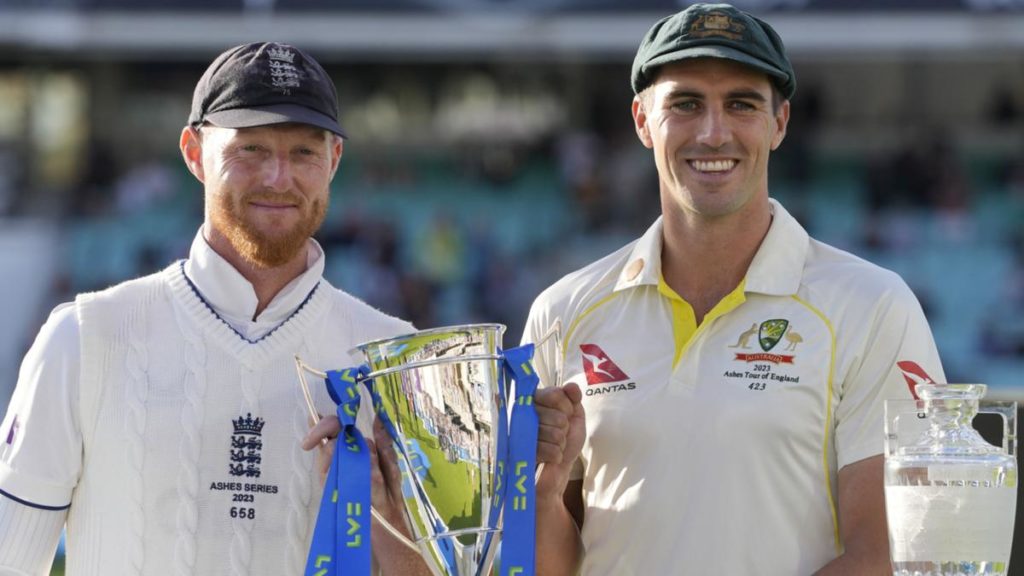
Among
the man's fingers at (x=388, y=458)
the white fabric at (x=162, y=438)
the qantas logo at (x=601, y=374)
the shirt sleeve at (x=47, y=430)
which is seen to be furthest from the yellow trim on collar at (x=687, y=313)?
the shirt sleeve at (x=47, y=430)

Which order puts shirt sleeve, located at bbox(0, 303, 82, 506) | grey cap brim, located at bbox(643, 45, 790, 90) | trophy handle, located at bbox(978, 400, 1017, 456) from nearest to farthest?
trophy handle, located at bbox(978, 400, 1017, 456) → shirt sleeve, located at bbox(0, 303, 82, 506) → grey cap brim, located at bbox(643, 45, 790, 90)

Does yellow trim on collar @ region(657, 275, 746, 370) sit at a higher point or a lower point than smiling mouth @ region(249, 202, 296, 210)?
lower

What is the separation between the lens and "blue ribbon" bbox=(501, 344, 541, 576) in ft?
9.37

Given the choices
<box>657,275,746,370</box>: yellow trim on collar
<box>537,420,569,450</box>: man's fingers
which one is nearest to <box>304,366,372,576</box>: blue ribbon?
<box>537,420,569,450</box>: man's fingers

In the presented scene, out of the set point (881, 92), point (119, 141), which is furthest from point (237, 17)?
point (881, 92)

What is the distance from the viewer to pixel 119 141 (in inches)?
775

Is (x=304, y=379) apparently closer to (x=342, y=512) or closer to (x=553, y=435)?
(x=342, y=512)

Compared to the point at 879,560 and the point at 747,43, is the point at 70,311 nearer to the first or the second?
the point at 747,43

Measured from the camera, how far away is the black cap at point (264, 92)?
3000 mm

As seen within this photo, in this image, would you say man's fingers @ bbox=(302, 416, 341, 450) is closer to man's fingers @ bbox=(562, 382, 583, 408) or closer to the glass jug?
man's fingers @ bbox=(562, 382, 583, 408)

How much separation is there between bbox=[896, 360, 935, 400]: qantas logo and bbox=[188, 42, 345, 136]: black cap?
113 centimetres

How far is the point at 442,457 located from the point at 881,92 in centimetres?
1808

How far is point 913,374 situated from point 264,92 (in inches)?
51.5

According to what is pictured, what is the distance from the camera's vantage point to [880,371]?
117 inches
